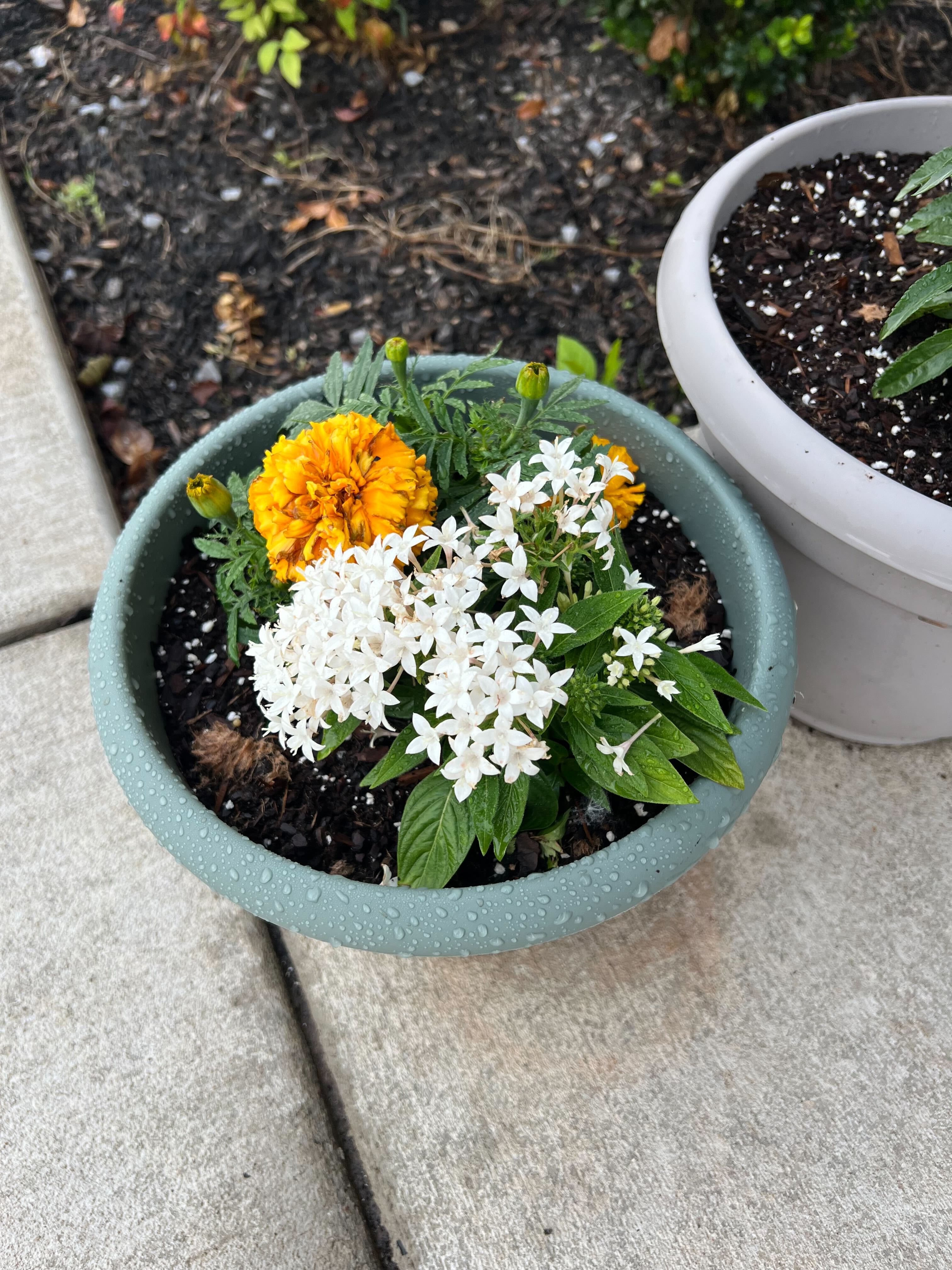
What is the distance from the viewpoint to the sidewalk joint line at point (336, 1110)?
1.30 metres

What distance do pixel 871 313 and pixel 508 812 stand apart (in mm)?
1043

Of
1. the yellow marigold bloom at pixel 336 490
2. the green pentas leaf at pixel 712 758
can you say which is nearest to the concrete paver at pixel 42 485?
the yellow marigold bloom at pixel 336 490

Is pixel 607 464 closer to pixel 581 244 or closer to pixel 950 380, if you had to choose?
pixel 950 380

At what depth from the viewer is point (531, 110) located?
2.46 meters

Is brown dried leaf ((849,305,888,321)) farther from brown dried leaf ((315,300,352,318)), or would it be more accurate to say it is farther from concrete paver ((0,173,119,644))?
concrete paver ((0,173,119,644))

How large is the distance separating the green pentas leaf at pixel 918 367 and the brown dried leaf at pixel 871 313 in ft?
0.50

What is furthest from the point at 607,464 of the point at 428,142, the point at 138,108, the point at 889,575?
the point at 138,108

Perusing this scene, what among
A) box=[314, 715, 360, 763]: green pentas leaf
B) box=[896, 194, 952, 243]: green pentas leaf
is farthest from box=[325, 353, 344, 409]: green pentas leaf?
box=[896, 194, 952, 243]: green pentas leaf

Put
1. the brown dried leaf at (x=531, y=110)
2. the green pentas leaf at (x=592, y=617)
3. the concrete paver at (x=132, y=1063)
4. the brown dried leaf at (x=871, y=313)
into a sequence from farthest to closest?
1. the brown dried leaf at (x=531, y=110)
2. the brown dried leaf at (x=871, y=313)
3. the concrete paver at (x=132, y=1063)
4. the green pentas leaf at (x=592, y=617)

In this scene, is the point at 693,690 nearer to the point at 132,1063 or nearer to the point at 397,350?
the point at 397,350

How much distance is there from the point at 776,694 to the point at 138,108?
252cm

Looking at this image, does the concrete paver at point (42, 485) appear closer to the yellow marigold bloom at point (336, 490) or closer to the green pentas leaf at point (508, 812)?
the yellow marigold bloom at point (336, 490)

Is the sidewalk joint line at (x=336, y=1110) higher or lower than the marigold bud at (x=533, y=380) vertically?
lower

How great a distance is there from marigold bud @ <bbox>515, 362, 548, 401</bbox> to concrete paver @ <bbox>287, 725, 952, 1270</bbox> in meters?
0.95
